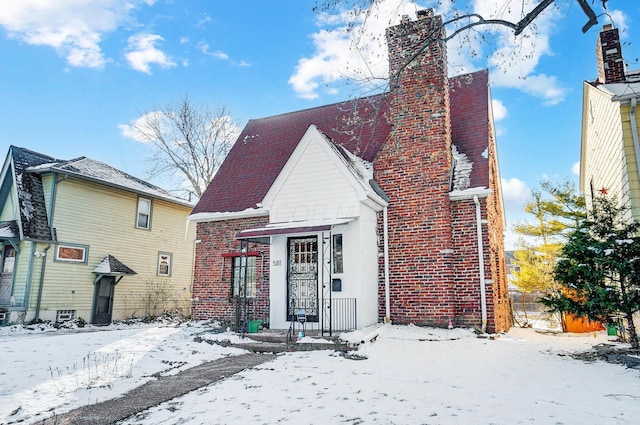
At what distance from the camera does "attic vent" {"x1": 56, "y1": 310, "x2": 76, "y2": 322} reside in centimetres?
1461

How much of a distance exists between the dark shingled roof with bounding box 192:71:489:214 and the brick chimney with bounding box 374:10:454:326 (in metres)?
0.67

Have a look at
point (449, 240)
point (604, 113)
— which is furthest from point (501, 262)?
point (604, 113)

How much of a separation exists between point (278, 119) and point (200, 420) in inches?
534

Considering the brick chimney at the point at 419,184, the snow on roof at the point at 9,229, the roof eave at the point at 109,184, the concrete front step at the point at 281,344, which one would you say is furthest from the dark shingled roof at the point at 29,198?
the brick chimney at the point at 419,184

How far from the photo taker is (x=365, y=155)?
1186cm

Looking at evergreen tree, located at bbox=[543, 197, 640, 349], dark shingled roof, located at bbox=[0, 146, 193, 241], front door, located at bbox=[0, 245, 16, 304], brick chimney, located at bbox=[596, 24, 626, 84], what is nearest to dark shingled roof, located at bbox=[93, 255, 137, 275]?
dark shingled roof, located at bbox=[0, 146, 193, 241]

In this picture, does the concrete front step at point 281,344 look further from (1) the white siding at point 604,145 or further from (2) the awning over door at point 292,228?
(1) the white siding at point 604,145

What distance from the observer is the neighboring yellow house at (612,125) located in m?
8.61

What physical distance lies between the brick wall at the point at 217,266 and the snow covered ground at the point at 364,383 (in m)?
3.56

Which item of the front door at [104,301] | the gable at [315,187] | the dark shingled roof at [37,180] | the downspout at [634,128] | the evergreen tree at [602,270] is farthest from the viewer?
the front door at [104,301]

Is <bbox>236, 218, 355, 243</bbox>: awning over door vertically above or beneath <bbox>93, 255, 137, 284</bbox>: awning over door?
above

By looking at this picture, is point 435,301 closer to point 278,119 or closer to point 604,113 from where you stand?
point 604,113

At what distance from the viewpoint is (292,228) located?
9.55 metres

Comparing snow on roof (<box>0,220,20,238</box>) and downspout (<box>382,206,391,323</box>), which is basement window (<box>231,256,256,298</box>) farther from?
snow on roof (<box>0,220,20,238</box>)
